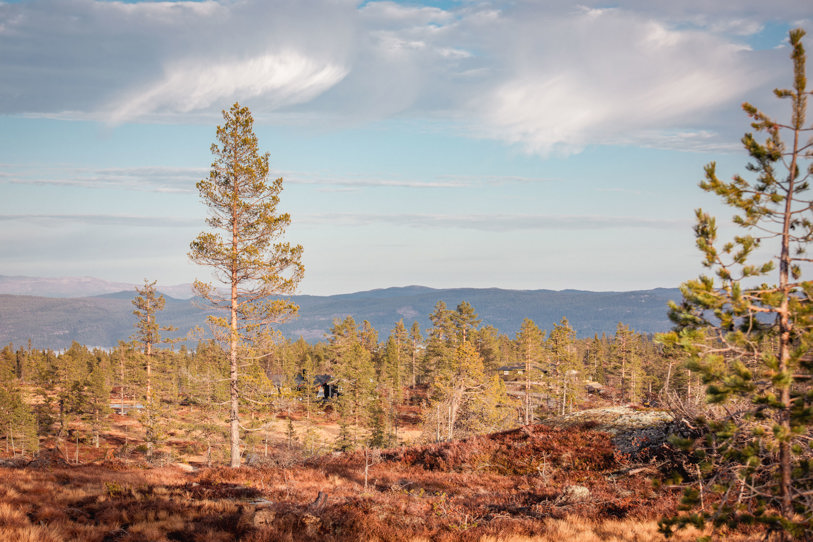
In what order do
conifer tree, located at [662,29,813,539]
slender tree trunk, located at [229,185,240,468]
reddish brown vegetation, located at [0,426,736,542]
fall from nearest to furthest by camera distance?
1. conifer tree, located at [662,29,813,539]
2. reddish brown vegetation, located at [0,426,736,542]
3. slender tree trunk, located at [229,185,240,468]

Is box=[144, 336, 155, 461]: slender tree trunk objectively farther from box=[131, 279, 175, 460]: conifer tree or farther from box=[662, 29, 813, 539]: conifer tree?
box=[662, 29, 813, 539]: conifer tree

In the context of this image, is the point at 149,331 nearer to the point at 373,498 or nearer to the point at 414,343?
the point at 373,498

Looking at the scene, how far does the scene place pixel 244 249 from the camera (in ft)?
61.5

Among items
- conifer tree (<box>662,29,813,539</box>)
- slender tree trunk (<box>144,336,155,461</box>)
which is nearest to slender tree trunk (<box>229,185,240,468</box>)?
conifer tree (<box>662,29,813,539</box>)

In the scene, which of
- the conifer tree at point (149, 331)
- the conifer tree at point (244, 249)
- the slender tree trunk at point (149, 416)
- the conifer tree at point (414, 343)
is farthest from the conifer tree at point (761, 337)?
the conifer tree at point (414, 343)

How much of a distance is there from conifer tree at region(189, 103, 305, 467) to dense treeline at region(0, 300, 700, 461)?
101 centimetres

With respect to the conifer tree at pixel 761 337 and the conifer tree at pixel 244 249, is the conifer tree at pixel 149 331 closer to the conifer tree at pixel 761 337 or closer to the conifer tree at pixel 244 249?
the conifer tree at pixel 244 249

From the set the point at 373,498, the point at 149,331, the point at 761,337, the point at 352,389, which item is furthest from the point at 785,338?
the point at 352,389

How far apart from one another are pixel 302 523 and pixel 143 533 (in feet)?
A: 8.99

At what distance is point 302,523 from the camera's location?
8492 millimetres

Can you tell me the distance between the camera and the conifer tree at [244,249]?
18859 mm

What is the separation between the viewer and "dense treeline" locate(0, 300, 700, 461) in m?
29.0

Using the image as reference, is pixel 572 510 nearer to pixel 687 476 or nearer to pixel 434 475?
pixel 687 476

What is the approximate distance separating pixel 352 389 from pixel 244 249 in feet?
112
